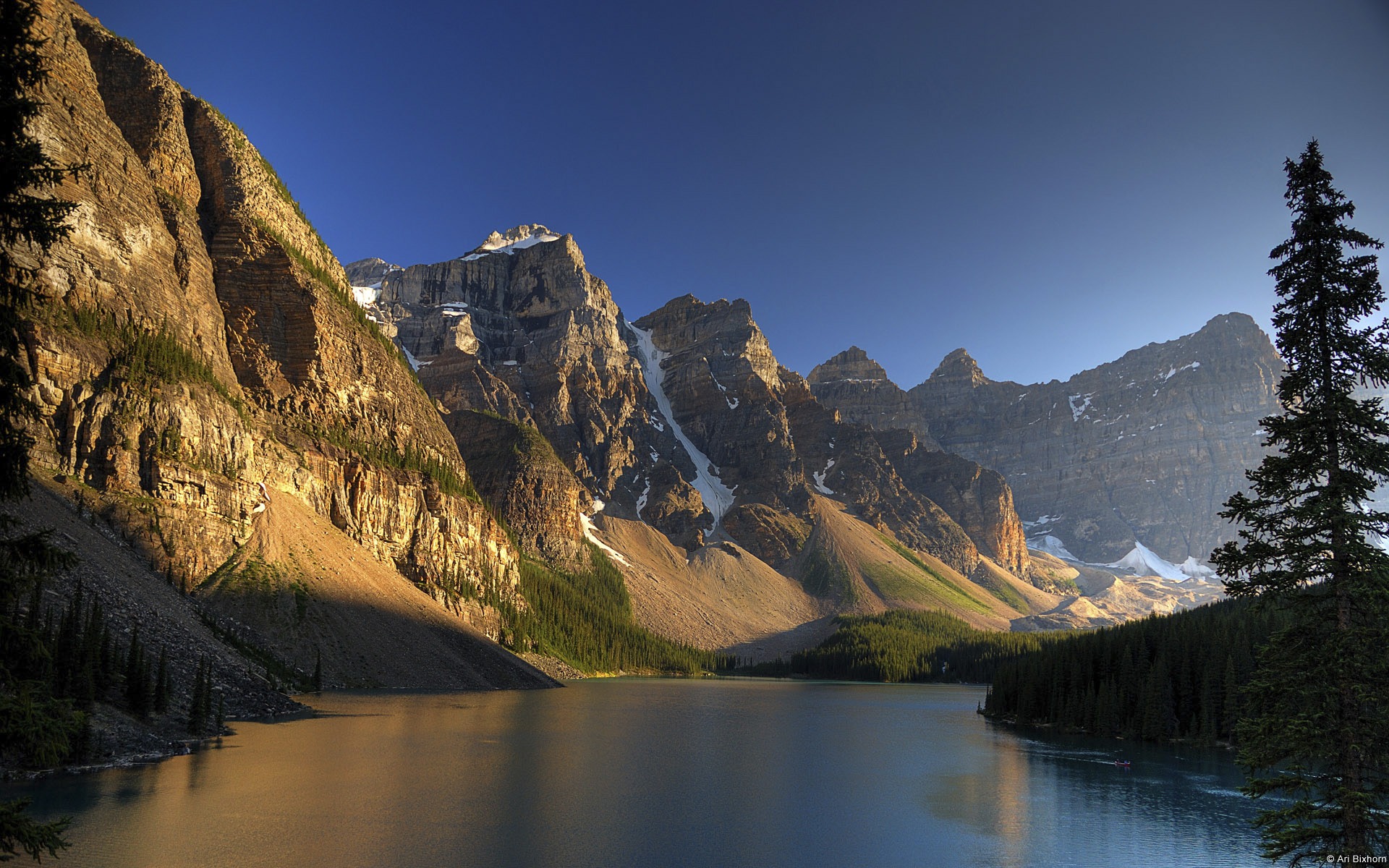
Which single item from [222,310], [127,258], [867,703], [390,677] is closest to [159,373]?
[127,258]

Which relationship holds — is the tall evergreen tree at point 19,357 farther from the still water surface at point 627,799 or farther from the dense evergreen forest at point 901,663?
the dense evergreen forest at point 901,663

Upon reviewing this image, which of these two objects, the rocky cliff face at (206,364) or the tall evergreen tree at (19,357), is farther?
the rocky cliff face at (206,364)

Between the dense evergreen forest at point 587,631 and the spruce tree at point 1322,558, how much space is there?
127 metres

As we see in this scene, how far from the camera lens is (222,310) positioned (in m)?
113

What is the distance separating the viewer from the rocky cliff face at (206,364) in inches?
3078

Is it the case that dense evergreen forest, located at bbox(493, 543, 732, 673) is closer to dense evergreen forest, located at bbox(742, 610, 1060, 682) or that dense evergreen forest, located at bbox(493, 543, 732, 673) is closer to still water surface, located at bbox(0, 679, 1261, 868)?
dense evergreen forest, located at bbox(742, 610, 1060, 682)

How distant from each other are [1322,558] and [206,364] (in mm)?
107503

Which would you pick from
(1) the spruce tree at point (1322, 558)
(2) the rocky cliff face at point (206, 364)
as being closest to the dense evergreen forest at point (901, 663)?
(2) the rocky cliff face at point (206, 364)

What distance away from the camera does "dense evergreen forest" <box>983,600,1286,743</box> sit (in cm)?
7469

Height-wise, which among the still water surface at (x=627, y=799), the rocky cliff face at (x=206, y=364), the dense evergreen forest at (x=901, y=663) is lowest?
the dense evergreen forest at (x=901, y=663)

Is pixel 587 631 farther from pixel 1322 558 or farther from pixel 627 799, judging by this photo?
pixel 1322 558

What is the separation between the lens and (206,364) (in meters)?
98.8

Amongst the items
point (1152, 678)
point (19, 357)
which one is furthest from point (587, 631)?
point (19, 357)

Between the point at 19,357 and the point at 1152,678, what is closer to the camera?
the point at 19,357
